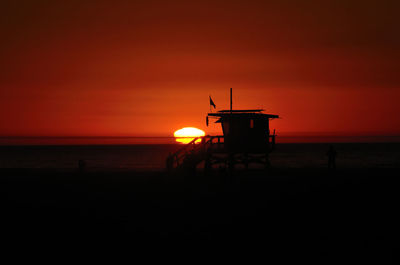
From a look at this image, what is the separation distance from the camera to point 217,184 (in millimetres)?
23219

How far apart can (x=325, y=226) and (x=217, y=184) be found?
10717 millimetres

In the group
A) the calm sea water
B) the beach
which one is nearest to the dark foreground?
the beach

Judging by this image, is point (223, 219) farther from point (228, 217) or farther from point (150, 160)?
point (150, 160)

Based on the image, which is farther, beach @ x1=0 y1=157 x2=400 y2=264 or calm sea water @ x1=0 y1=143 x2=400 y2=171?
calm sea water @ x1=0 y1=143 x2=400 y2=171

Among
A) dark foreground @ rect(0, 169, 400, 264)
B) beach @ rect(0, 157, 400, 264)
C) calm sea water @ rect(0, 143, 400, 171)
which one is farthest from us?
calm sea water @ rect(0, 143, 400, 171)

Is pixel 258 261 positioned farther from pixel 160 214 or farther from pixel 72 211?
pixel 72 211

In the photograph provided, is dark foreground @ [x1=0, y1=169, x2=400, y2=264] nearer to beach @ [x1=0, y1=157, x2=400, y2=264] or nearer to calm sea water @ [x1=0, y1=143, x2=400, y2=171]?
beach @ [x1=0, y1=157, x2=400, y2=264]

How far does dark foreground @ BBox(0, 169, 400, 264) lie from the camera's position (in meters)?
10.9

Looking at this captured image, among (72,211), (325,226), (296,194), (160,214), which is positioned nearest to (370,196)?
(296,194)

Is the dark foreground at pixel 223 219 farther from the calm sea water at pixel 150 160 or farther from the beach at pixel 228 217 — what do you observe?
the calm sea water at pixel 150 160

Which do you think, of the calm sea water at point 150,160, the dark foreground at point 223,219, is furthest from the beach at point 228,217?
the calm sea water at point 150,160

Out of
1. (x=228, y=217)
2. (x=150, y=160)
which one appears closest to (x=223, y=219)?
(x=228, y=217)

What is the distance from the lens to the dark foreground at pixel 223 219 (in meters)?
10.9

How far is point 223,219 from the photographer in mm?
14125
